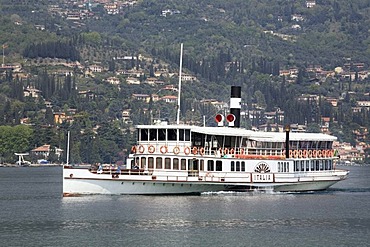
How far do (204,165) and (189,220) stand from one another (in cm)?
1332

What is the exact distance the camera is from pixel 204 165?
87500 millimetres

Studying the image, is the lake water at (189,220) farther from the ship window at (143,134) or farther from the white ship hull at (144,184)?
the ship window at (143,134)

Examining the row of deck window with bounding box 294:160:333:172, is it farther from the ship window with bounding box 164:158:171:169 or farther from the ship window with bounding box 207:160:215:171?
the ship window with bounding box 164:158:171:169

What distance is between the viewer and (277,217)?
77250 millimetres

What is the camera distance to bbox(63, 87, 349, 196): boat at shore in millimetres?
85000

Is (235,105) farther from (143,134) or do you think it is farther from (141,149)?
(141,149)

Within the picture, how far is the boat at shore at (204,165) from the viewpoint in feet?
279

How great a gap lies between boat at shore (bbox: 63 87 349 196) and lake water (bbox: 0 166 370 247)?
87 centimetres

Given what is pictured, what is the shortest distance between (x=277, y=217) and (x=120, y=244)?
15.2 meters

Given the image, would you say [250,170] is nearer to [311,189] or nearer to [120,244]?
[311,189]

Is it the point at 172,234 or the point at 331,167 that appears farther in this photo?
the point at 331,167

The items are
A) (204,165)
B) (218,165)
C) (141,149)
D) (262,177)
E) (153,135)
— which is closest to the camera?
(141,149)

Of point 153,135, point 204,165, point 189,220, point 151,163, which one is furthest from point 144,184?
point 189,220

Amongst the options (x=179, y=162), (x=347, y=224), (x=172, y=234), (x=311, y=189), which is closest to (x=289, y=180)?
(x=311, y=189)
